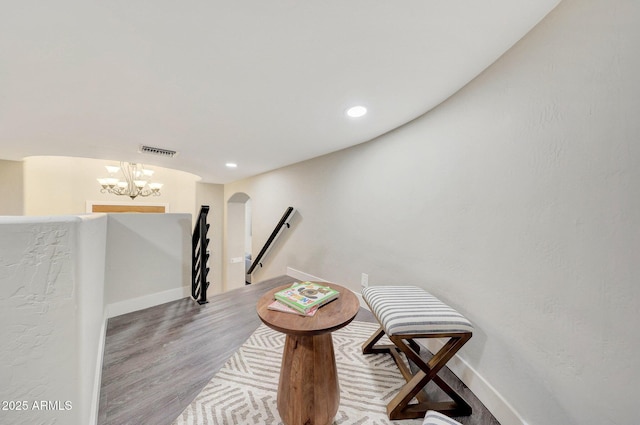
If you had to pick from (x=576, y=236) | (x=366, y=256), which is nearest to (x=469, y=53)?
(x=576, y=236)

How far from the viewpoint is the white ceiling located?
2.81ft

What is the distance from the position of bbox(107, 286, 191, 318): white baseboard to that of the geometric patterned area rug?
1.27 metres

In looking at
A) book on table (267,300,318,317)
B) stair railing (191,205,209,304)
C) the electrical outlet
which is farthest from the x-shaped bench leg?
stair railing (191,205,209,304)

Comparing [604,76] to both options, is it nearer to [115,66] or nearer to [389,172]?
[389,172]

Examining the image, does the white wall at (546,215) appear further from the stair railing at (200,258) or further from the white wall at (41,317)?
the stair railing at (200,258)

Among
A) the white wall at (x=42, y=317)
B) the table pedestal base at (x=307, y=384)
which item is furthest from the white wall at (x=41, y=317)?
the table pedestal base at (x=307, y=384)

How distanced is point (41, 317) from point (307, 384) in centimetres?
100

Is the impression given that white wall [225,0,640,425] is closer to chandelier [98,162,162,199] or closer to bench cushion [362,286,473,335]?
bench cushion [362,286,473,335]

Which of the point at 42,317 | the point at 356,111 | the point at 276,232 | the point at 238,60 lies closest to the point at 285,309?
the point at 42,317

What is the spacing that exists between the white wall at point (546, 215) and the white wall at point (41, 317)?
1.81 m

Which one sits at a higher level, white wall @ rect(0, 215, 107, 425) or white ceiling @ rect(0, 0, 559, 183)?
white ceiling @ rect(0, 0, 559, 183)

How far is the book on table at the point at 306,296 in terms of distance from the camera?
1.18 m

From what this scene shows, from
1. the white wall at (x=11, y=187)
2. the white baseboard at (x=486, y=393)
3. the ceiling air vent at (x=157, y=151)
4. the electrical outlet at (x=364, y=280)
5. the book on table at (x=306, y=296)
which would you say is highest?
the ceiling air vent at (x=157, y=151)

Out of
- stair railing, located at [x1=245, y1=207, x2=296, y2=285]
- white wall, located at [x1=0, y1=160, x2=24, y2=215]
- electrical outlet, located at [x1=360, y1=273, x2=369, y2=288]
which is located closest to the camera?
electrical outlet, located at [x1=360, y1=273, x2=369, y2=288]
